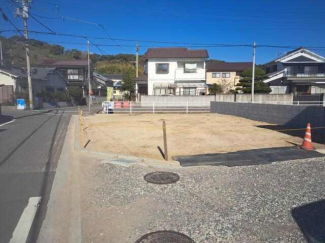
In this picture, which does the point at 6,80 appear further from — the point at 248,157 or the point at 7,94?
the point at 248,157

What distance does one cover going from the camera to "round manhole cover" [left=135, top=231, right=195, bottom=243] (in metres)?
2.95

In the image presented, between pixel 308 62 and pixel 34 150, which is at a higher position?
pixel 308 62

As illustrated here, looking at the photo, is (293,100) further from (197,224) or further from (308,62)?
(197,224)

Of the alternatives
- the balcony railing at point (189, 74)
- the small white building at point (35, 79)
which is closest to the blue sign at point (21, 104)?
the small white building at point (35, 79)

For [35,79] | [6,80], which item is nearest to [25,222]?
[6,80]

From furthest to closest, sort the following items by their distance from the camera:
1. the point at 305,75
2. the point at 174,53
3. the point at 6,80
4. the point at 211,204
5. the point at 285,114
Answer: the point at 305,75, the point at 174,53, the point at 6,80, the point at 285,114, the point at 211,204

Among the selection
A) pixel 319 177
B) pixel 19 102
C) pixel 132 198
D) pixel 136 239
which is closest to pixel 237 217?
pixel 136 239

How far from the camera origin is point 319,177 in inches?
196

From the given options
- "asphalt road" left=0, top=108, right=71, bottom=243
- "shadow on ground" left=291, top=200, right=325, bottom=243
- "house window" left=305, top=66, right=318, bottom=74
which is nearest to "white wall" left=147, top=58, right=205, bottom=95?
"house window" left=305, top=66, right=318, bottom=74

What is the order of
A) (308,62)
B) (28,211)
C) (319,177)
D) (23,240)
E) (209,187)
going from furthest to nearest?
(308,62), (319,177), (209,187), (28,211), (23,240)

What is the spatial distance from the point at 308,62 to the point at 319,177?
123 feet

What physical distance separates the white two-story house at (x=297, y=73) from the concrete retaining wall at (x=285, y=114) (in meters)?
19.2

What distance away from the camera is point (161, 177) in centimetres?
515

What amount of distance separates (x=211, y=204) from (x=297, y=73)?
3852cm
